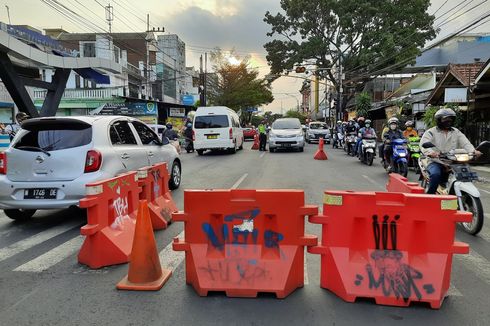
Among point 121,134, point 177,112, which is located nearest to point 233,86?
point 177,112

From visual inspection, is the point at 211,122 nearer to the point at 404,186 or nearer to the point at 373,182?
the point at 373,182

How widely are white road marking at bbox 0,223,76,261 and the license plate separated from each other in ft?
1.78

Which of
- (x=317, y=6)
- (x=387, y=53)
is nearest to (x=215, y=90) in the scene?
(x=317, y=6)

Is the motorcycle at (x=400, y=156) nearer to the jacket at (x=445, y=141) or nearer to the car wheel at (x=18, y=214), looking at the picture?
the jacket at (x=445, y=141)

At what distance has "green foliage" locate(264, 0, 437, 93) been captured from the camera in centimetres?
3544

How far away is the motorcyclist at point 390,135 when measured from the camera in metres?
12.6

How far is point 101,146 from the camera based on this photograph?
21.6ft

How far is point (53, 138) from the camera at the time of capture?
6488 mm

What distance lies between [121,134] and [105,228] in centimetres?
290

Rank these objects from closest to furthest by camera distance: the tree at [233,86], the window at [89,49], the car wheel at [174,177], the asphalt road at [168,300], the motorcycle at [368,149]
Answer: the asphalt road at [168,300], the car wheel at [174,177], the motorcycle at [368,149], the window at [89,49], the tree at [233,86]

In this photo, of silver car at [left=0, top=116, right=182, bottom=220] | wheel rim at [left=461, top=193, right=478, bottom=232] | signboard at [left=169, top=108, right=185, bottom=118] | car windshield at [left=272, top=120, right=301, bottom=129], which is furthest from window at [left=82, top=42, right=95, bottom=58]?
wheel rim at [left=461, top=193, right=478, bottom=232]

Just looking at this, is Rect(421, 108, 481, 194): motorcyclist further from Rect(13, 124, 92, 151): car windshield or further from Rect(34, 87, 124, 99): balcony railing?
Rect(34, 87, 124, 99): balcony railing

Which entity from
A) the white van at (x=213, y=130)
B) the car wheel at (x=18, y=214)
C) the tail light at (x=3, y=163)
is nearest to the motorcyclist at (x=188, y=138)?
the white van at (x=213, y=130)

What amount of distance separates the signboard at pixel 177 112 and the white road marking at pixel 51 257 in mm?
34771
